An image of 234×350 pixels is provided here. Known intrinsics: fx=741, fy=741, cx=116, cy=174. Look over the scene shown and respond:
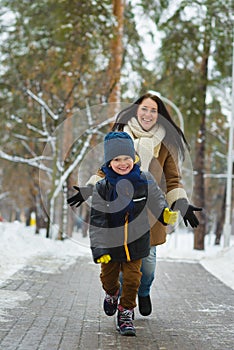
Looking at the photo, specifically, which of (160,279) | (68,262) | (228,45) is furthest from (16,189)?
(160,279)

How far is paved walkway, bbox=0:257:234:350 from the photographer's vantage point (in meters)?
5.70

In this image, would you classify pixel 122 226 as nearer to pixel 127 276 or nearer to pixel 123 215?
pixel 123 215

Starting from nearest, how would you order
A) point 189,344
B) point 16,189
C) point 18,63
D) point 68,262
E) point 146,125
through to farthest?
1. point 189,344
2. point 146,125
3. point 68,262
4. point 18,63
5. point 16,189

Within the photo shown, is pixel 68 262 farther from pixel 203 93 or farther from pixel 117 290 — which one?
pixel 203 93

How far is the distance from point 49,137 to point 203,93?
232 inches

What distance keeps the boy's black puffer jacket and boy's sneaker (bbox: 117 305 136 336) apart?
45 centimetres

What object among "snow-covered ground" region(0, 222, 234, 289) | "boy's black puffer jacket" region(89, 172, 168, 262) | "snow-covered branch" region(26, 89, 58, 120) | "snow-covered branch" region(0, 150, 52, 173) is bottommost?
"snow-covered ground" region(0, 222, 234, 289)

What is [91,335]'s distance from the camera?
6016mm

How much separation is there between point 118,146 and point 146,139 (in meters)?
0.78

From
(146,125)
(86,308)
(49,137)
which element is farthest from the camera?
(49,137)

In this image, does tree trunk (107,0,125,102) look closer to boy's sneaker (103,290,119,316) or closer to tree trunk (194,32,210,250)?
tree trunk (194,32,210,250)

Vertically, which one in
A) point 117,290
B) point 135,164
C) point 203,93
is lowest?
point 117,290

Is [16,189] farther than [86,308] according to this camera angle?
Yes

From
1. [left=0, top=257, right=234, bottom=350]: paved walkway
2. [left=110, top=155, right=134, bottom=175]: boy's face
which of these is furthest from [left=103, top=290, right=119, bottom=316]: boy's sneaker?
[left=110, top=155, right=134, bottom=175]: boy's face
